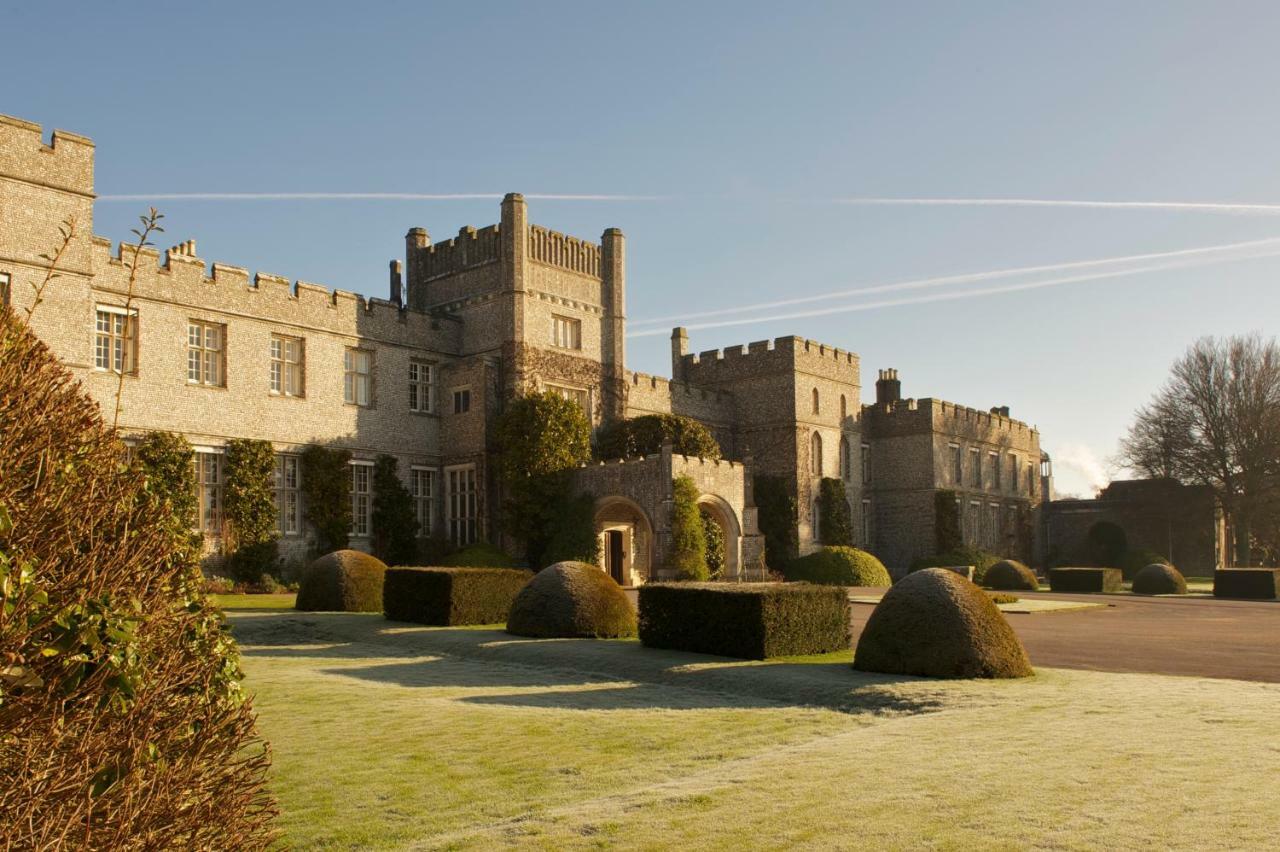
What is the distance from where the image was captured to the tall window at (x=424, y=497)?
31.0 metres

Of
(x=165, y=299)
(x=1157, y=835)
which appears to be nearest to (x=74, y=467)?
(x=1157, y=835)

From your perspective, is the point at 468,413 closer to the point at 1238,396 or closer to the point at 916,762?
the point at 916,762

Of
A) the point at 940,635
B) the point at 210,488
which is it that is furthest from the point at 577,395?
the point at 940,635

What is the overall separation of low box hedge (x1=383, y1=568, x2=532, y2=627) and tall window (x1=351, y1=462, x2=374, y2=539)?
35.0 ft

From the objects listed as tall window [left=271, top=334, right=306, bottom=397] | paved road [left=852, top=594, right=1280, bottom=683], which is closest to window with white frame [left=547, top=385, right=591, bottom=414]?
tall window [left=271, top=334, right=306, bottom=397]

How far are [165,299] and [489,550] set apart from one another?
402 inches

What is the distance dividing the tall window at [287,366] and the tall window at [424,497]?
431 centimetres

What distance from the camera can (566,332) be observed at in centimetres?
3334

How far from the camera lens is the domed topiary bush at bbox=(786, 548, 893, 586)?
3462 centimetres

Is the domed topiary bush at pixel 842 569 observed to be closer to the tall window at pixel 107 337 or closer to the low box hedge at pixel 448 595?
the low box hedge at pixel 448 595

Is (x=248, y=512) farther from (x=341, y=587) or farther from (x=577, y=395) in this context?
(x=577, y=395)

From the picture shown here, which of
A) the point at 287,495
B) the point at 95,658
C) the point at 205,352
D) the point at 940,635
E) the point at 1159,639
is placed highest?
the point at 205,352

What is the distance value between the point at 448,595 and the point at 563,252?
17.5 m

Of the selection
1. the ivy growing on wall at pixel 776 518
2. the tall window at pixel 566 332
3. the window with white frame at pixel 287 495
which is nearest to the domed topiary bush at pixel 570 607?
the window with white frame at pixel 287 495
